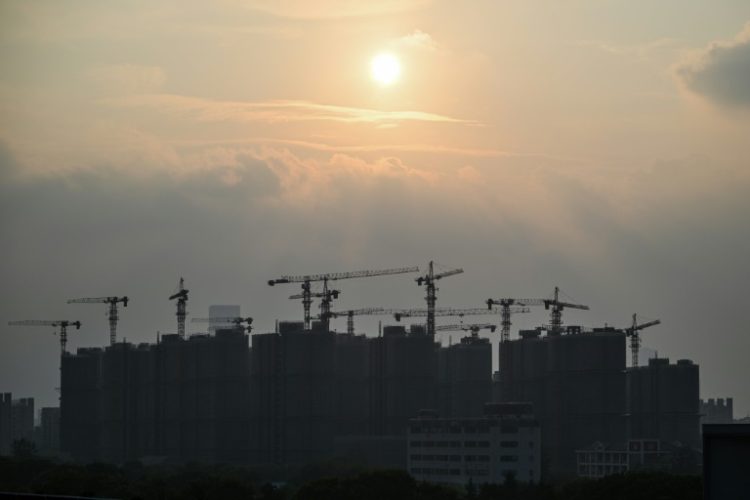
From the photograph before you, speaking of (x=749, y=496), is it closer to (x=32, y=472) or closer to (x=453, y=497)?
(x=453, y=497)

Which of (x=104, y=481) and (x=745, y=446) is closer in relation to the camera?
(x=745, y=446)

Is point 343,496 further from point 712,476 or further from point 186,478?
point 712,476

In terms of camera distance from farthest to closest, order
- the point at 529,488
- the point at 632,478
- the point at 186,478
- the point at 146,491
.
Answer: the point at 186,478 < the point at 529,488 < the point at 146,491 < the point at 632,478

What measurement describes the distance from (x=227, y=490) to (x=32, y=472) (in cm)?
5638

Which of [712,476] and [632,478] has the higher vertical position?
[712,476]

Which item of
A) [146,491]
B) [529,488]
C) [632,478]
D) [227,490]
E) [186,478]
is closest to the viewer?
[632,478]

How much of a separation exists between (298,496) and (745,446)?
110 meters

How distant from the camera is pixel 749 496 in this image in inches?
1136

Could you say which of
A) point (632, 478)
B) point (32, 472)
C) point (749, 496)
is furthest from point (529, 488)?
point (749, 496)

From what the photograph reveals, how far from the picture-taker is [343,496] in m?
135

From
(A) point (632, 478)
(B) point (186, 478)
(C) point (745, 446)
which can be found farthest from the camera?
(B) point (186, 478)

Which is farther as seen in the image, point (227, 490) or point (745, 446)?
point (227, 490)

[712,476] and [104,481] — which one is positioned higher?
[712,476]

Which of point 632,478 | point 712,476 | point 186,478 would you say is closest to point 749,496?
point 712,476
